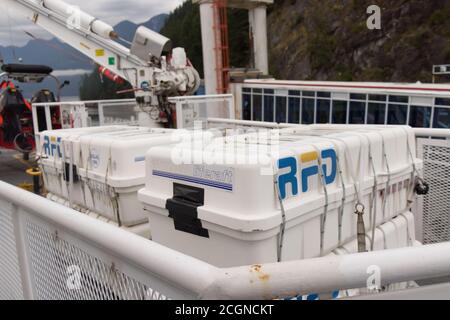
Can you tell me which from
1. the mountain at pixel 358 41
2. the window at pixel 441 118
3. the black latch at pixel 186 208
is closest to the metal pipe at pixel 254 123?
the black latch at pixel 186 208

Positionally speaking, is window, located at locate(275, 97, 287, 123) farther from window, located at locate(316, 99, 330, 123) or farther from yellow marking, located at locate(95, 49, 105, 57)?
yellow marking, located at locate(95, 49, 105, 57)

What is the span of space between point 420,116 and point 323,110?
3.33m

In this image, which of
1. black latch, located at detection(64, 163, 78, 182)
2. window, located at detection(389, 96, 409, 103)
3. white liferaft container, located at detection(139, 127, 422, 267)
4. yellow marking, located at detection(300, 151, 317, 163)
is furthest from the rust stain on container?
window, located at detection(389, 96, 409, 103)

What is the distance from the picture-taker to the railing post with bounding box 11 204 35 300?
7.37ft

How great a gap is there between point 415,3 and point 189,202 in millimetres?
30881

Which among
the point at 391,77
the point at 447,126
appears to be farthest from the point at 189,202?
the point at 391,77

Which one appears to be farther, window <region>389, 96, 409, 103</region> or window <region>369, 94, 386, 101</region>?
window <region>369, 94, 386, 101</region>

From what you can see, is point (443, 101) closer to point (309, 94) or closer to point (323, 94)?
point (323, 94)

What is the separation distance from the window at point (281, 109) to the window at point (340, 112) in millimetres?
2252

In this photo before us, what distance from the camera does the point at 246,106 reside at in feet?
55.5

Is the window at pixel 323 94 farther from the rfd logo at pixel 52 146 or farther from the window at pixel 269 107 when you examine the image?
the rfd logo at pixel 52 146

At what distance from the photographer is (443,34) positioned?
2642cm

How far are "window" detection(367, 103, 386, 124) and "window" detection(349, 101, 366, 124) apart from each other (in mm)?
210
